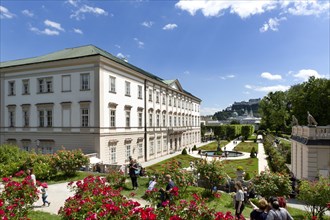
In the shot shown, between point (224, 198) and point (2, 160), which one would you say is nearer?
point (224, 198)

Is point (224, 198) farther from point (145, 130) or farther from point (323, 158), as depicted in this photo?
point (145, 130)

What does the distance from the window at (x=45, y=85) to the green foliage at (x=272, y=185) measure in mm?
23410

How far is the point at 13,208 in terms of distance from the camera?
728 cm

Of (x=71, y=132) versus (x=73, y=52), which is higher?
(x=73, y=52)

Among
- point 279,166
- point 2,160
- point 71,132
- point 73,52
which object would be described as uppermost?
point 73,52

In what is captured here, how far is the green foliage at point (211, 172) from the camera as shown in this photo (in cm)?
1348

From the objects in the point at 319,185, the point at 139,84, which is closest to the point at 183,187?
the point at 319,185

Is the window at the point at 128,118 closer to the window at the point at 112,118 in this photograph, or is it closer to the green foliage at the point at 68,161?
the window at the point at 112,118

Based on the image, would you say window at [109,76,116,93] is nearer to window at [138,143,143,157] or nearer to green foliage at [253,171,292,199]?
window at [138,143,143,157]

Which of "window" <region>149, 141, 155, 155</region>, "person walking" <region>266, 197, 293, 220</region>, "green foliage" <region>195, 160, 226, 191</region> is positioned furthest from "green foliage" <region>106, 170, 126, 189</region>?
"window" <region>149, 141, 155, 155</region>

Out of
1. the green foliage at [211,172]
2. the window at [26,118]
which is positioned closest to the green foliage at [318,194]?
the green foliage at [211,172]

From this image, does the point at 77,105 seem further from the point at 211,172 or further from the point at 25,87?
the point at 211,172

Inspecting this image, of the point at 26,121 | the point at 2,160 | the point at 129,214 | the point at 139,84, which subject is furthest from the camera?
the point at 139,84

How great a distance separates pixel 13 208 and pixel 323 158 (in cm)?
1853
